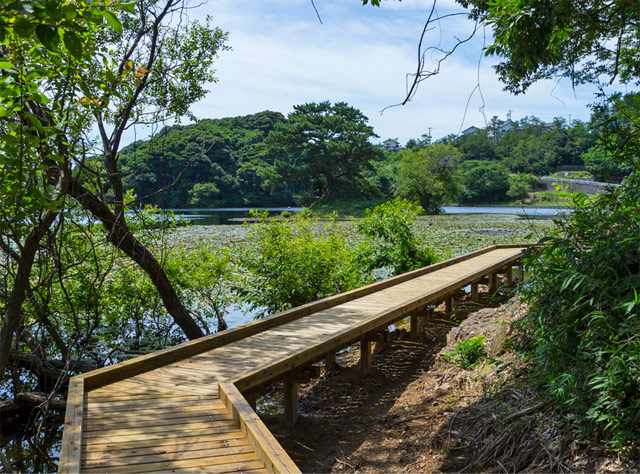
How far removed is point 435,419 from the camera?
448cm

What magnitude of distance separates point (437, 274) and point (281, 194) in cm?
4038

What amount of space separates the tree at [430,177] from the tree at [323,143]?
477cm

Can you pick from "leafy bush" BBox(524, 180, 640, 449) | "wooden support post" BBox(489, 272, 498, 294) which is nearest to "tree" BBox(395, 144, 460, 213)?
"wooden support post" BBox(489, 272, 498, 294)

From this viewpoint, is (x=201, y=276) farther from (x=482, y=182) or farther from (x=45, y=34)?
(x=482, y=182)

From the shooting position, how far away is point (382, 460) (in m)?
4.10

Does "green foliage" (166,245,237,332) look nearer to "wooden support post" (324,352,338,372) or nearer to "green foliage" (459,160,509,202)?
"wooden support post" (324,352,338,372)

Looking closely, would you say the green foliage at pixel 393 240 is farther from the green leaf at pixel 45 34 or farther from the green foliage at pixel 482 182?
the green foliage at pixel 482 182

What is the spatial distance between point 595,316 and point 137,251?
5.25 metres

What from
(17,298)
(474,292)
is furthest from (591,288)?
(474,292)

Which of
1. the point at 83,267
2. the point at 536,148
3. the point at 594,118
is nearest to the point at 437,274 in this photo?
the point at 536,148

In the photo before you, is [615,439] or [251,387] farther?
[251,387]

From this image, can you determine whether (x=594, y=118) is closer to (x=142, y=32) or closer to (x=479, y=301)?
(x=142, y=32)

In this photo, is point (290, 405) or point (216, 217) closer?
point (290, 405)

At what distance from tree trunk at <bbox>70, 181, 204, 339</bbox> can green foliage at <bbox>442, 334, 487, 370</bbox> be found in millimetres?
3487
